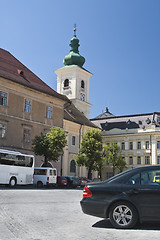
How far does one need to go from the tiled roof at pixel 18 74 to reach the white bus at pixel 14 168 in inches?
394

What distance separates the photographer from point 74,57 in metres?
73.1

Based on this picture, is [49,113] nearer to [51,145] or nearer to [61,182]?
[51,145]

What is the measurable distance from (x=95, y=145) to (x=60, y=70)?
32.6 metres

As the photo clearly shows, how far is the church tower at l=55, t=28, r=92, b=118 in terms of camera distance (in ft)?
229

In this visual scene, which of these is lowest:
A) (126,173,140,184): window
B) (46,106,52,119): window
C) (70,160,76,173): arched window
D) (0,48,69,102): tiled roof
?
(126,173,140,184): window

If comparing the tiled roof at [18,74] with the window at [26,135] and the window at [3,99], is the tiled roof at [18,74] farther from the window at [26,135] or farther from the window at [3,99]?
the window at [26,135]

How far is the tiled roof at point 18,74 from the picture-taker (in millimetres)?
35741

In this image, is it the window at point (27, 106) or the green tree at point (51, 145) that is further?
the window at point (27, 106)

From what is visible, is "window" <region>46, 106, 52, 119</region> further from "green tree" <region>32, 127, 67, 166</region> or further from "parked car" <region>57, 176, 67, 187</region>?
"parked car" <region>57, 176, 67, 187</region>

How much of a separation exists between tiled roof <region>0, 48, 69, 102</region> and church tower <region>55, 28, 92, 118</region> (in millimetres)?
27475

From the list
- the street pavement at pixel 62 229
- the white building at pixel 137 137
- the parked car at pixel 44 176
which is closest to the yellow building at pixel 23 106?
the parked car at pixel 44 176

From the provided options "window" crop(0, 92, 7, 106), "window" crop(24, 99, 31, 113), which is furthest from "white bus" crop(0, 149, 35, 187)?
"window" crop(24, 99, 31, 113)

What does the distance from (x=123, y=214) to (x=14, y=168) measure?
20.5 meters

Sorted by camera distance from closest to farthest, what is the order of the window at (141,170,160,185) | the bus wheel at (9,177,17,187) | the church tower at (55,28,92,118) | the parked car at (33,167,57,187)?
the window at (141,170,160,185)
the bus wheel at (9,177,17,187)
the parked car at (33,167,57,187)
the church tower at (55,28,92,118)
